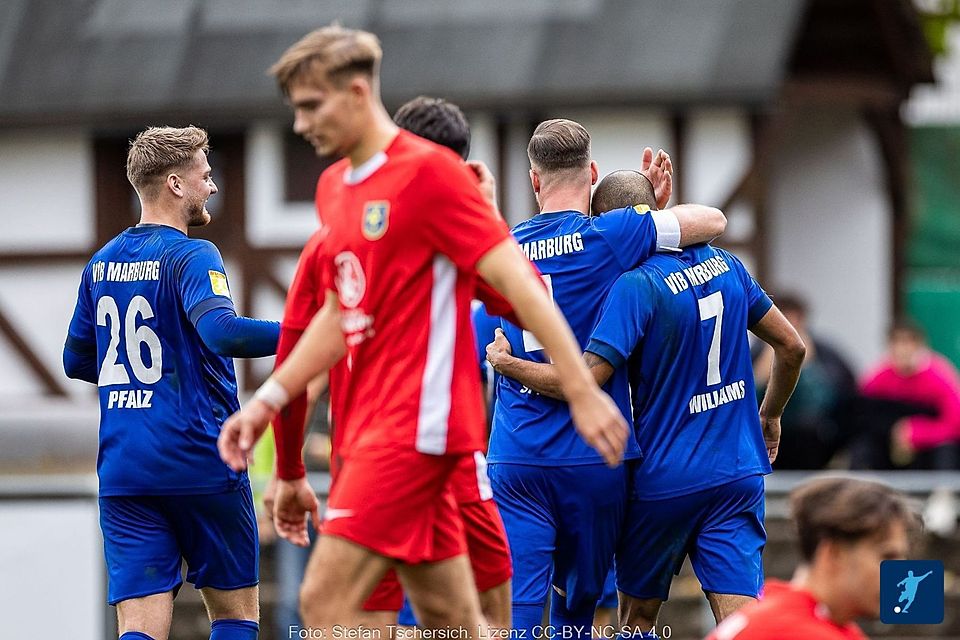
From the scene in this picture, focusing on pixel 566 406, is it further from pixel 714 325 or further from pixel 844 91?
pixel 844 91

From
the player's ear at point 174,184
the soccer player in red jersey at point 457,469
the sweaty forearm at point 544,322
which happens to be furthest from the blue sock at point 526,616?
the player's ear at point 174,184

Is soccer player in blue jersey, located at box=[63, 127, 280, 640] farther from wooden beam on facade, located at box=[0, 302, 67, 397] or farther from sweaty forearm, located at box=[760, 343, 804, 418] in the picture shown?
wooden beam on facade, located at box=[0, 302, 67, 397]

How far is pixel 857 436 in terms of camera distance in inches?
521

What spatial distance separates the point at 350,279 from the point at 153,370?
1721 millimetres

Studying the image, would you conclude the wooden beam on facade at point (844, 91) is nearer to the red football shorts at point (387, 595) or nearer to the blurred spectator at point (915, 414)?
the blurred spectator at point (915, 414)

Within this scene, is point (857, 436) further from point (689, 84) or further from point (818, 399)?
point (689, 84)

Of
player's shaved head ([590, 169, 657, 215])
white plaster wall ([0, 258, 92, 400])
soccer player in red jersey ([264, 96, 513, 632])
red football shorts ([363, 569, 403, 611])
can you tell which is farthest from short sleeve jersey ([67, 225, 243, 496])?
white plaster wall ([0, 258, 92, 400])

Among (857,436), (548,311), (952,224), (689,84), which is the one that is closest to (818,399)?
(857,436)

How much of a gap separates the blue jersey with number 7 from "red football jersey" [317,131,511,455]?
5.05 ft

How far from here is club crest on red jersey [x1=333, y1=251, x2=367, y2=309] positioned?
477 cm

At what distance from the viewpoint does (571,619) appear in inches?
260

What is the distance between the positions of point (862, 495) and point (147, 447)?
317cm

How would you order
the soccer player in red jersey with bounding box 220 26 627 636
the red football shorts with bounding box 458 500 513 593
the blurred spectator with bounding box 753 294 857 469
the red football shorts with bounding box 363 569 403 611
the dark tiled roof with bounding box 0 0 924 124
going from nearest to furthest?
1. the soccer player in red jersey with bounding box 220 26 627 636
2. the red football shorts with bounding box 363 569 403 611
3. the red football shorts with bounding box 458 500 513 593
4. the blurred spectator with bounding box 753 294 857 469
5. the dark tiled roof with bounding box 0 0 924 124

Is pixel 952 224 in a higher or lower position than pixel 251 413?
higher
